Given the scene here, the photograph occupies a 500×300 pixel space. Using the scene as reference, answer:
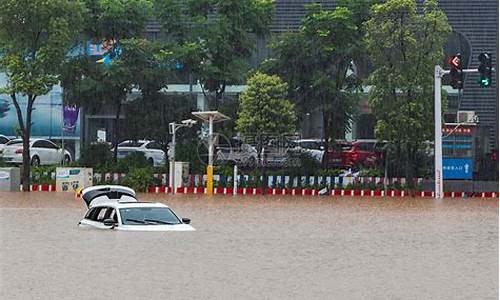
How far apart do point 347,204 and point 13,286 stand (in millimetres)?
19886

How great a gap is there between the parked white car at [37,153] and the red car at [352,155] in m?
12.5

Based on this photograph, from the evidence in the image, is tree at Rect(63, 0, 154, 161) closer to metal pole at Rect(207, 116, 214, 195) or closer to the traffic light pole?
metal pole at Rect(207, 116, 214, 195)

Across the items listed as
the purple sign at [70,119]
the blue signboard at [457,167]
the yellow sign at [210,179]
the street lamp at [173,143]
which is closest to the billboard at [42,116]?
the purple sign at [70,119]

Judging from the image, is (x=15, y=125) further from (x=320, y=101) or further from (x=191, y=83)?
(x=320, y=101)

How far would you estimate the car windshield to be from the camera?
899 inches

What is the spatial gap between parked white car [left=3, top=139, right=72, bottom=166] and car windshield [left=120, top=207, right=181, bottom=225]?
942 inches

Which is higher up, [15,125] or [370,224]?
[15,125]

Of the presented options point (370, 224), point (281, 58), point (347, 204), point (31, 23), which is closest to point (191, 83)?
point (281, 58)

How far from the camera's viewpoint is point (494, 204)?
35156 millimetres

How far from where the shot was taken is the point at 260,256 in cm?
1978

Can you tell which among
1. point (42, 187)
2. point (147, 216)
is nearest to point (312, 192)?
point (42, 187)

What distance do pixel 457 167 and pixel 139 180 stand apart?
12653mm

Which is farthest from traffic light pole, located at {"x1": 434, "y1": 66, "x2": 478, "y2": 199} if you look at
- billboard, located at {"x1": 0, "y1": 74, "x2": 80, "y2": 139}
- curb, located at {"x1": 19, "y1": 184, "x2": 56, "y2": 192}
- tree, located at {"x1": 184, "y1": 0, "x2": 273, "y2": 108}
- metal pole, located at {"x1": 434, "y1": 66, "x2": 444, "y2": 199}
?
billboard, located at {"x1": 0, "y1": 74, "x2": 80, "y2": 139}

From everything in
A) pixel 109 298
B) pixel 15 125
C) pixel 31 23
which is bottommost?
pixel 109 298
